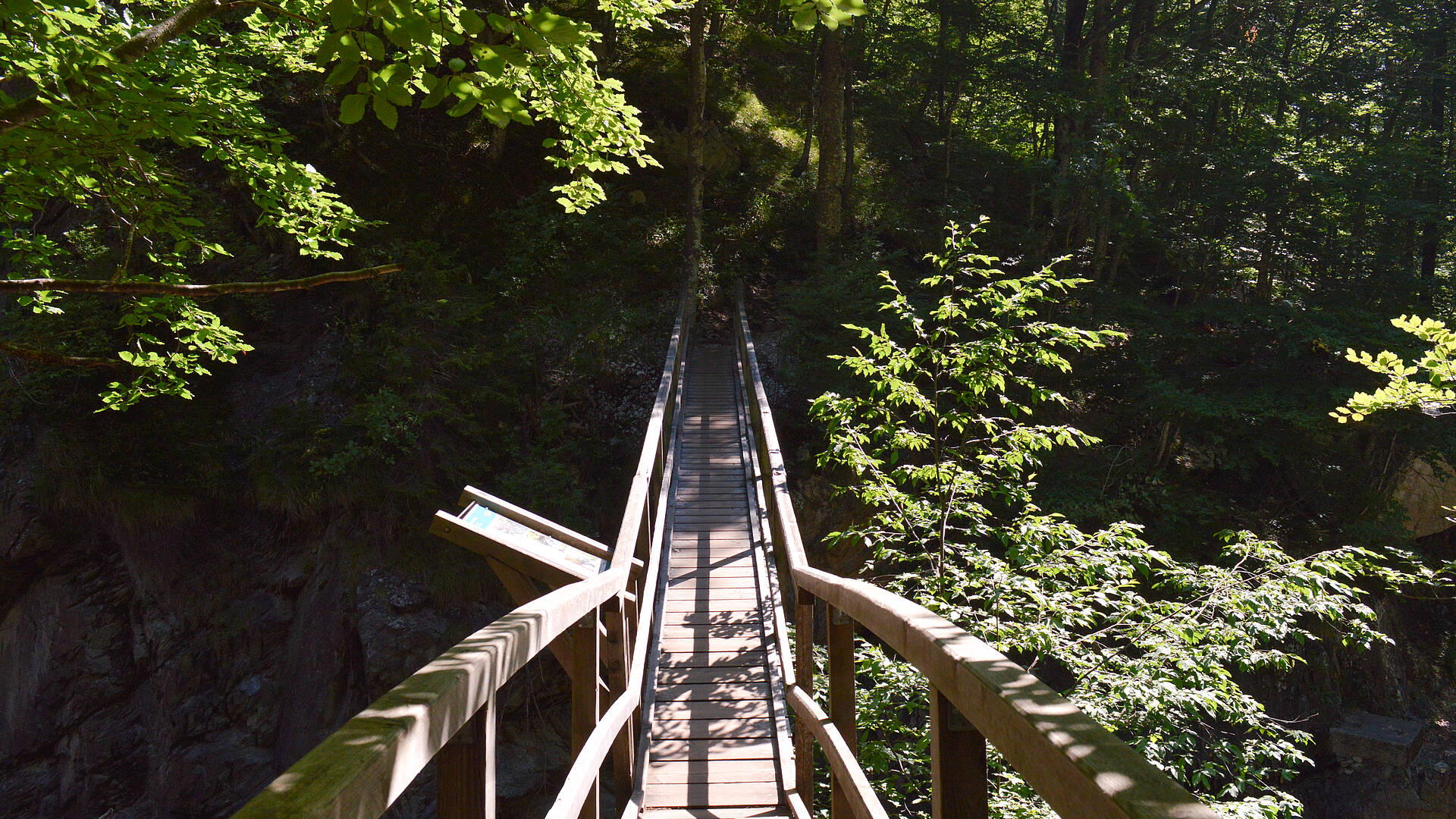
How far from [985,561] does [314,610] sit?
9237mm

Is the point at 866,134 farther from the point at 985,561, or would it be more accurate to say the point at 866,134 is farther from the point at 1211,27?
the point at 985,561

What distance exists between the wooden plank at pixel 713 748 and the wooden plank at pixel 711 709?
200 mm

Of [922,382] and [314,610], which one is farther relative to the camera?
[922,382]

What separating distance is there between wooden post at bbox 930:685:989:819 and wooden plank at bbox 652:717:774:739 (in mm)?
3296

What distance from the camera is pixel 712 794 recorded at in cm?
378

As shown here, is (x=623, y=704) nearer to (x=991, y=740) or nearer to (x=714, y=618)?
(x=991, y=740)

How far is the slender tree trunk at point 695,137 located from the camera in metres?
13.6

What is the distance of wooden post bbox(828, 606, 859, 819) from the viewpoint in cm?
233

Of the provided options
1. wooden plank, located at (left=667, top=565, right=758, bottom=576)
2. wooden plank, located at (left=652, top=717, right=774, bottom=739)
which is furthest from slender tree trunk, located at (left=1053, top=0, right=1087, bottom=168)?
wooden plank, located at (left=652, top=717, right=774, bottom=739)

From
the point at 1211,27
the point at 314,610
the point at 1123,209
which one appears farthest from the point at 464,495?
the point at 1211,27

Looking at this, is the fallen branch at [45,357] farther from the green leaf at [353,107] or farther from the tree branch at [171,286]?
the green leaf at [353,107]

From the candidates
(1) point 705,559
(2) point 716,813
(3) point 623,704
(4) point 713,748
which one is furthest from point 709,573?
(3) point 623,704

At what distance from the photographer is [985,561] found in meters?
4.87

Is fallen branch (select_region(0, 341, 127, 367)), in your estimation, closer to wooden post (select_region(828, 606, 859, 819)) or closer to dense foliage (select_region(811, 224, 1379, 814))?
wooden post (select_region(828, 606, 859, 819))
